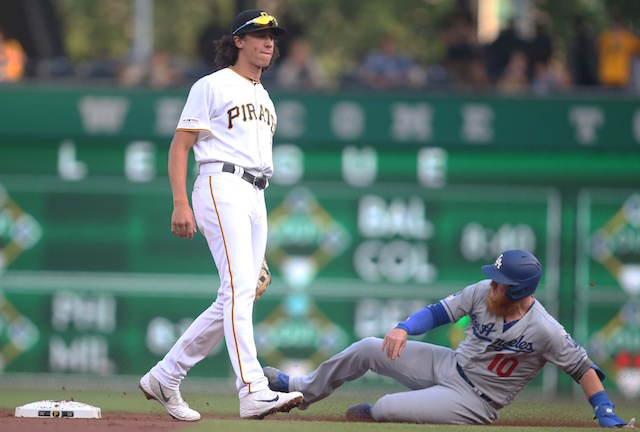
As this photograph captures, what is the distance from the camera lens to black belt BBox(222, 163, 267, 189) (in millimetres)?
5992

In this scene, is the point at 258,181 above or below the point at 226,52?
below

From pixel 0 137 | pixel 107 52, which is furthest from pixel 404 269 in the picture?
pixel 107 52

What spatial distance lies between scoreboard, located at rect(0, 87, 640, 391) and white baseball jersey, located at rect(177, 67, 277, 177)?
4.01 meters

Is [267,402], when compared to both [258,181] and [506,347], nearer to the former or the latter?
[258,181]

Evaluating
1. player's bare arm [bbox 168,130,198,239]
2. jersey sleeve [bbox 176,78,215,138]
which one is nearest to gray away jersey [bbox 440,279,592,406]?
player's bare arm [bbox 168,130,198,239]

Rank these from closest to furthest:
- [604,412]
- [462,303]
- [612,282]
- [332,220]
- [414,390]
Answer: [604,412] < [462,303] < [414,390] < [612,282] < [332,220]

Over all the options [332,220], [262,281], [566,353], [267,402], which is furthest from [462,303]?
[332,220]

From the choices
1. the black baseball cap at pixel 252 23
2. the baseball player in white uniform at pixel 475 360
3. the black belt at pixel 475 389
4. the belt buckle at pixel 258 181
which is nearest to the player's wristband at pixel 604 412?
the baseball player in white uniform at pixel 475 360

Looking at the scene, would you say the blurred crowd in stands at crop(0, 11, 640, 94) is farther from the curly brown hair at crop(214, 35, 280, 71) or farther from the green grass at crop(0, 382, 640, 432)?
the curly brown hair at crop(214, 35, 280, 71)

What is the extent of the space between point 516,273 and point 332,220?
14.3ft

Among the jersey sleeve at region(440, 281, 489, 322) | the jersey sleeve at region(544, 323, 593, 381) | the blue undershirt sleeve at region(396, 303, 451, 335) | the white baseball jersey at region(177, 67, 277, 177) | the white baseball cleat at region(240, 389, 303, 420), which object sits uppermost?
the white baseball jersey at region(177, 67, 277, 177)

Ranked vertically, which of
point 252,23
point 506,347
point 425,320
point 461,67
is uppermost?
point 461,67

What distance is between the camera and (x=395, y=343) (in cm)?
588

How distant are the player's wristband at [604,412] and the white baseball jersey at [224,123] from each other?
2.14 metres
